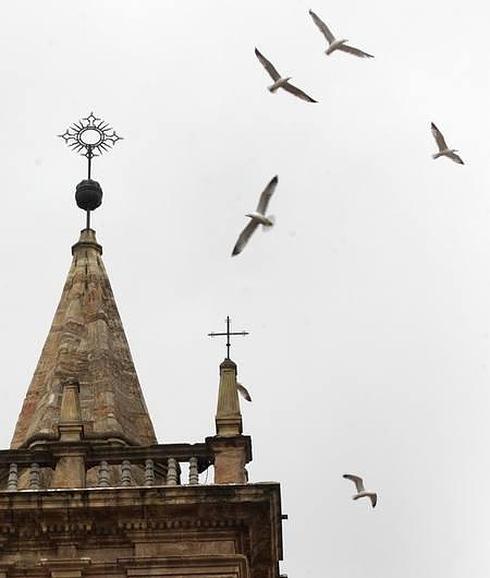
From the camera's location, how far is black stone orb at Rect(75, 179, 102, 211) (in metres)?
36.4

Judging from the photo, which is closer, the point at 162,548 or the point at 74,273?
the point at 162,548

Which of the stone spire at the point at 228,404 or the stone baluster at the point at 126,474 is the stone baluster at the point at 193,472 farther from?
the stone baluster at the point at 126,474

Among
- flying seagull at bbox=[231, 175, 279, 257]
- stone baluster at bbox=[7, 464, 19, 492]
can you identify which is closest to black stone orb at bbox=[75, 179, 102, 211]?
stone baluster at bbox=[7, 464, 19, 492]

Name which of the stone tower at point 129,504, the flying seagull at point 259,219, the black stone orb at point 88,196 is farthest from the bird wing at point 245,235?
the black stone orb at point 88,196

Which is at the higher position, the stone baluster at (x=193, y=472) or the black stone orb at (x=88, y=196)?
the black stone orb at (x=88, y=196)

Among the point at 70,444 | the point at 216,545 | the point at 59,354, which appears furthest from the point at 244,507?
the point at 59,354

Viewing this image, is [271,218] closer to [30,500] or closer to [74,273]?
[30,500]

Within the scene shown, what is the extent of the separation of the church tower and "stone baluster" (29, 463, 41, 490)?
0.02 metres

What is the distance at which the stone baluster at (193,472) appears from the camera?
2902 cm

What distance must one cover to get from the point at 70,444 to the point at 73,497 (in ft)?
3.81

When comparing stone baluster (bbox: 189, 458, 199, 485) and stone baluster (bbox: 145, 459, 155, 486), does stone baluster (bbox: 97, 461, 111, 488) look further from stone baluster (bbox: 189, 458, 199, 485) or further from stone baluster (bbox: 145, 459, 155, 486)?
stone baluster (bbox: 189, 458, 199, 485)

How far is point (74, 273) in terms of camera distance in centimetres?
3475

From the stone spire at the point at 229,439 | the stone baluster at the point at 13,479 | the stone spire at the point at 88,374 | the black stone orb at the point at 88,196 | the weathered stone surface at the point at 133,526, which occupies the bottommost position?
the weathered stone surface at the point at 133,526

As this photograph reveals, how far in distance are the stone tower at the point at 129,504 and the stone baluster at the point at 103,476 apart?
2cm
